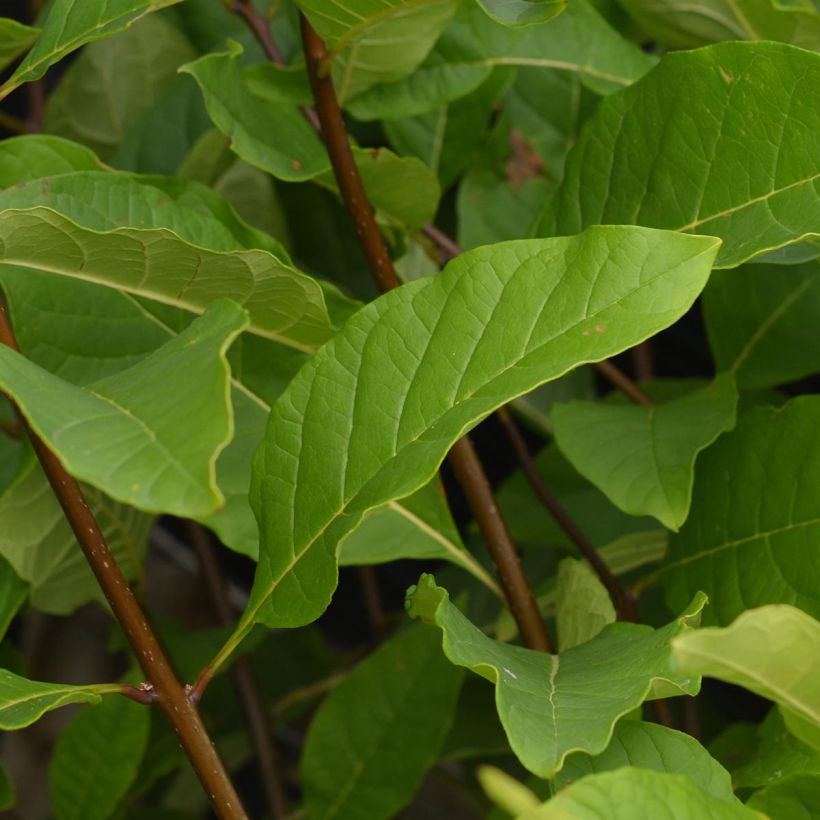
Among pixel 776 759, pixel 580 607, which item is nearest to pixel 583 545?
pixel 580 607

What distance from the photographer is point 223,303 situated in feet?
1.74

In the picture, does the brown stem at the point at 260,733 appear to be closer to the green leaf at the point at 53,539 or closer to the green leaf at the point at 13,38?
the green leaf at the point at 53,539

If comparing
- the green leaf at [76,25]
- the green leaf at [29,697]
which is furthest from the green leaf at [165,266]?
the green leaf at [29,697]

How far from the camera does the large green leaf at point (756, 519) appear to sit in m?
0.73

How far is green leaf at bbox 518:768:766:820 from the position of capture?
17.7 inches

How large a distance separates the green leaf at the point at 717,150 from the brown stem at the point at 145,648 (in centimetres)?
39

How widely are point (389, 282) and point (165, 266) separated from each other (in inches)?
7.2

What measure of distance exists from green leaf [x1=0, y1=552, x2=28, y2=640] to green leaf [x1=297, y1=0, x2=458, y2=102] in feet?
1.34

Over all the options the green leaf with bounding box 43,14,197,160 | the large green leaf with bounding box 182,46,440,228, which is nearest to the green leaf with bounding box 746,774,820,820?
the large green leaf with bounding box 182,46,440,228

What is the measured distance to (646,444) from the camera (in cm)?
79

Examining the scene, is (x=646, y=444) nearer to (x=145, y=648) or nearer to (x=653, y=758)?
(x=653, y=758)

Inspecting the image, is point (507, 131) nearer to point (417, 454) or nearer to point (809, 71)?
point (809, 71)

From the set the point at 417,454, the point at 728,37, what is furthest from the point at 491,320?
the point at 728,37

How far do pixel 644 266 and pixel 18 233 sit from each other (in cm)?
33
